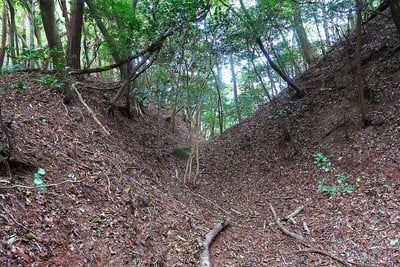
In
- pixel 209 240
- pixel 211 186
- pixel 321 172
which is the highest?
pixel 321 172

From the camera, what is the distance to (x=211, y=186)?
9.44m

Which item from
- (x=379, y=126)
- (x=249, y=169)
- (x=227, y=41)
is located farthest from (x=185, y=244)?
(x=227, y=41)

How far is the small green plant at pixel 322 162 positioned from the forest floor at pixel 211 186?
0.40 ft

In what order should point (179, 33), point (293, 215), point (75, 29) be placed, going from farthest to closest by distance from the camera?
point (179, 33)
point (75, 29)
point (293, 215)

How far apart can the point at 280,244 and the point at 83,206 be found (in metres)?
3.68

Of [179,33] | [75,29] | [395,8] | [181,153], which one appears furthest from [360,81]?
[75,29]

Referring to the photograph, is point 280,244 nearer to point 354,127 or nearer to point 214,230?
point 214,230

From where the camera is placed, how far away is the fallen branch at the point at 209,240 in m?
4.72

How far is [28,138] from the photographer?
520 cm

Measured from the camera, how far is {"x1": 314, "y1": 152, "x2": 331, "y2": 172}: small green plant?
7.95m

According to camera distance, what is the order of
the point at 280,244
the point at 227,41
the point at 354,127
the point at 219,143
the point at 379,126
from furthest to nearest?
1. the point at 219,143
2. the point at 227,41
3. the point at 354,127
4. the point at 379,126
5. the point at 280,244

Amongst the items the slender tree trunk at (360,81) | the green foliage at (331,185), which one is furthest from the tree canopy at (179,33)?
the green foliage at (331,185)

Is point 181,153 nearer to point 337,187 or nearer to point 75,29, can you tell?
point 75,29

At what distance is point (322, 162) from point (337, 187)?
50.4 inches
